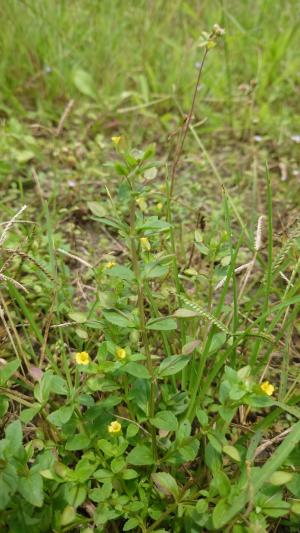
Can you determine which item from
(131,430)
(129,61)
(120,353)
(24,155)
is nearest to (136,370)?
(120,353)

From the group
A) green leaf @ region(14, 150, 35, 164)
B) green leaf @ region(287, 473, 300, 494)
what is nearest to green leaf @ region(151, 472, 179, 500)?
green leaf @ region(287, 473, 300, 494)

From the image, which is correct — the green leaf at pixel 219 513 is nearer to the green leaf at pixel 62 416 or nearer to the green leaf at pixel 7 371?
the green leaf at pixel 62 416

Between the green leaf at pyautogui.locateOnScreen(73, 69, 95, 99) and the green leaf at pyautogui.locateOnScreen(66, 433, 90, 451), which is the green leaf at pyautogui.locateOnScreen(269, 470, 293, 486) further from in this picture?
the green leaf at pyautogui.locateOnScreen(73, 69, 95, 99)

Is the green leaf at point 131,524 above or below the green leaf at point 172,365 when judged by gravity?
below

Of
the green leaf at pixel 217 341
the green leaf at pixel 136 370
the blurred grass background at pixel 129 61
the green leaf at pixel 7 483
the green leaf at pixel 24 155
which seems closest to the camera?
the green leaf at pixel 7 483

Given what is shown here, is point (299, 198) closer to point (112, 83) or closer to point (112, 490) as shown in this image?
point (112, 83)

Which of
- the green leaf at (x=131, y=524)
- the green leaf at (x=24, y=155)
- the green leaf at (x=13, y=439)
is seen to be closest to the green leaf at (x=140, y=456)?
the green leaf at (x=131, y=524)
